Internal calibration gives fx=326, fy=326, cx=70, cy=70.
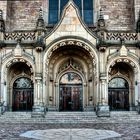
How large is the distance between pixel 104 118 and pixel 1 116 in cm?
698

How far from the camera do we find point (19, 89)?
26.6 metres

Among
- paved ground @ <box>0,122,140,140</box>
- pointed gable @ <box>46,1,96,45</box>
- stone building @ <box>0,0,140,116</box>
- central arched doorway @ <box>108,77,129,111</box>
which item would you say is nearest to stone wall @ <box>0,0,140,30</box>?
stone building @ <box>0,0,140,116</box>

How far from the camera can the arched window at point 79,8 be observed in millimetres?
28406

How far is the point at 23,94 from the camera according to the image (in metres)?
26.5

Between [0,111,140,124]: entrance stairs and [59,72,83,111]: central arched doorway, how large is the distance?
3.64 m

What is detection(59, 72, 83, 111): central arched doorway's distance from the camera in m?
26.4

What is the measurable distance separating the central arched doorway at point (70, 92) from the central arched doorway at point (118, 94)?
2468mm

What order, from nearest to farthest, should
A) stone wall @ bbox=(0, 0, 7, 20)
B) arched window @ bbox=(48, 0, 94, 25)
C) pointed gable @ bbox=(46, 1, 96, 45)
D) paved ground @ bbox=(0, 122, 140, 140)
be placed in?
paved ground @ bbox=(0, 122, 140, 140) → pointed gable @ bbox=(46, 1, 96, 45) → stone wall @ bbox=(0, 0, 7, 20) → arched window @ bbox=(48, 0, 94, 25)

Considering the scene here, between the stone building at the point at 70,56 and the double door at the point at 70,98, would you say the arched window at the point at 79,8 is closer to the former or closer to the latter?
the stone building at the point at 70,56

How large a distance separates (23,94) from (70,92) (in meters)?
3.84

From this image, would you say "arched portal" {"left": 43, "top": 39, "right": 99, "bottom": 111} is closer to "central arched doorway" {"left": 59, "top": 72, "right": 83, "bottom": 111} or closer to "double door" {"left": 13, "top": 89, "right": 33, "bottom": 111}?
"central arched doorway" {"left": 59, "top": 72, "right": 83, "bottom": 111}

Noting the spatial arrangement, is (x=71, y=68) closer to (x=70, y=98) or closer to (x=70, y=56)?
(x=70, y=56)

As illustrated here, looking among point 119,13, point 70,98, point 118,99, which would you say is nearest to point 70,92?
point 70,98

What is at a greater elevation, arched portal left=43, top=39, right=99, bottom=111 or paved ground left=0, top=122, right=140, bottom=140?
arched portal left=43, top=39, right=99, bottom=111
